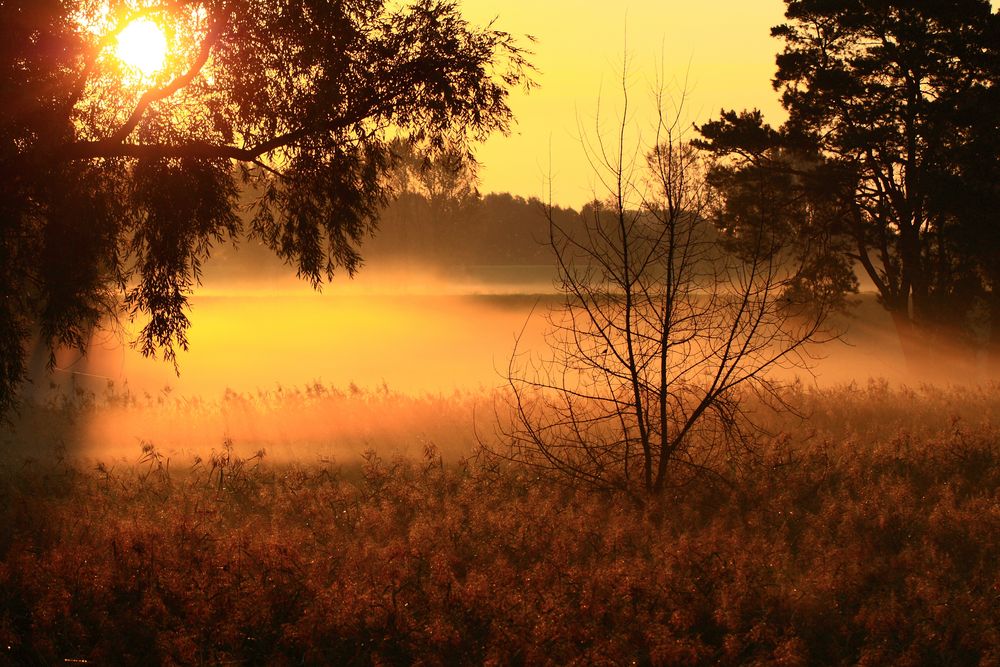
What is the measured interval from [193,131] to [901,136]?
1753 centimetres

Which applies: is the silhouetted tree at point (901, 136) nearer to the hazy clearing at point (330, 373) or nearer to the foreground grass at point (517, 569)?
the hazy clearing at point (330, 373)

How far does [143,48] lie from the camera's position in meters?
9.83

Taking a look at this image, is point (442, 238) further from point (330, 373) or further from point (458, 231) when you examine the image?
point (330, 373)

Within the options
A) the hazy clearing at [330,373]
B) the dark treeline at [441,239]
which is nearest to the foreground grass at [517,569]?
the hazy clearing at [330,373]

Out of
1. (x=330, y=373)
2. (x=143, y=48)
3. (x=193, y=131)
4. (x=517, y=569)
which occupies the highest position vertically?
(x=143, y=48)

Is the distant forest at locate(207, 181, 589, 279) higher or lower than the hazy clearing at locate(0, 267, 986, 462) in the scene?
higher

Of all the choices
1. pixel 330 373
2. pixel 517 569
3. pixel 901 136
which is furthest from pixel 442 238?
pixel 517 569

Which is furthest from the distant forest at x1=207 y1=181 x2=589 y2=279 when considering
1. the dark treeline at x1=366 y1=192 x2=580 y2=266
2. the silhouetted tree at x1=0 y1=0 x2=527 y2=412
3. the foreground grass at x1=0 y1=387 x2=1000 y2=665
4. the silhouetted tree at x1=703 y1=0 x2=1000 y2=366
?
the foreground grass at x1=0 y1=387 x2=1000 y2=665

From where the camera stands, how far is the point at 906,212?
870 inches

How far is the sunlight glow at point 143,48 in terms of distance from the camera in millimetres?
9664

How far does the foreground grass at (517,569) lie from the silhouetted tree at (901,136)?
11929 mm

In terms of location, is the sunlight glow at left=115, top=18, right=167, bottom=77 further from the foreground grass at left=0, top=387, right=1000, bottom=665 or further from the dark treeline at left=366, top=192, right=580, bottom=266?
the dark treeline at left=366, top=192, right=580, bottom=266

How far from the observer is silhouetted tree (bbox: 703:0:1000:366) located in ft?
67.5

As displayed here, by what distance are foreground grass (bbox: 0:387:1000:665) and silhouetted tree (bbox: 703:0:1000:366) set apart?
1193 cm
